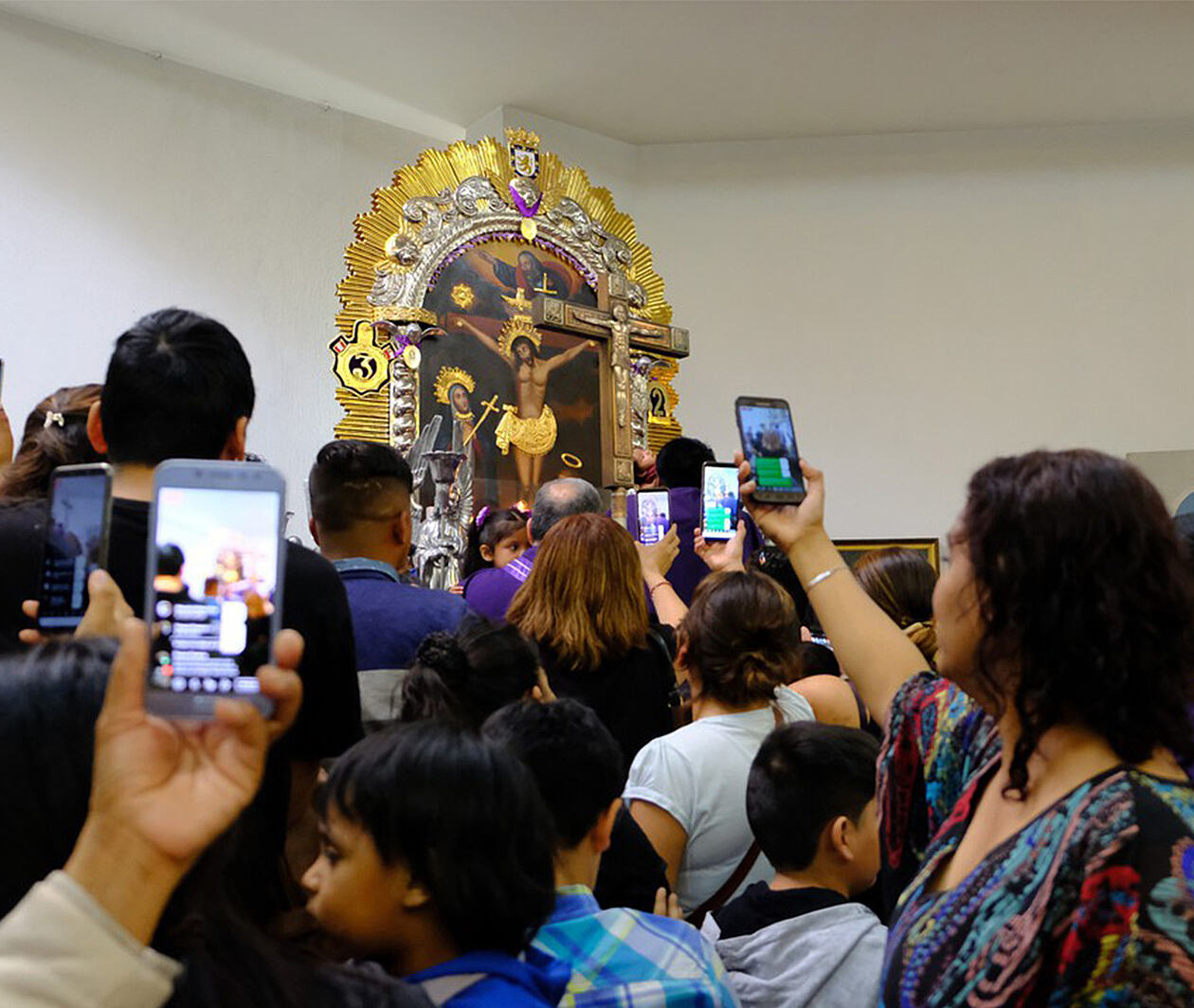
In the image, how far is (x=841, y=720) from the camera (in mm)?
3279

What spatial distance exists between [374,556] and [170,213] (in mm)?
6400

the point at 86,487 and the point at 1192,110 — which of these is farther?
the point at 1192,110

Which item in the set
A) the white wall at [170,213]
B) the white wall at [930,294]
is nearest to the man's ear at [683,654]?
the white wall at [170,213]

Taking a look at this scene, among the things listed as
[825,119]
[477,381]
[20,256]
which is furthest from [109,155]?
[825,119]

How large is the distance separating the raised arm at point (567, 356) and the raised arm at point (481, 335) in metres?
0.40

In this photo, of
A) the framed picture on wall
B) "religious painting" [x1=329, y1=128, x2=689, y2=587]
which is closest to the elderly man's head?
"religious painting" [x1=329, y1=128, x2=689, y2=587]

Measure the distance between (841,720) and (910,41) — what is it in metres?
7.28

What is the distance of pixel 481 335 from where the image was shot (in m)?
8.62

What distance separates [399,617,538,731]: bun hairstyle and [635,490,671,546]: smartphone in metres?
3.03

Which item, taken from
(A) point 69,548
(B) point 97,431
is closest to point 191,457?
(B) point 97,431

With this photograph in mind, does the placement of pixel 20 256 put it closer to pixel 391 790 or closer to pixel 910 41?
pixel 910 41

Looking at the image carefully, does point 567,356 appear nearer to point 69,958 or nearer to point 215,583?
point 215,583

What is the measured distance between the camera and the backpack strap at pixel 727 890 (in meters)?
2.65

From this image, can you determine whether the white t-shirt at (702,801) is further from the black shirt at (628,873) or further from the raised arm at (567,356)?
the raised arm at (567,356)
